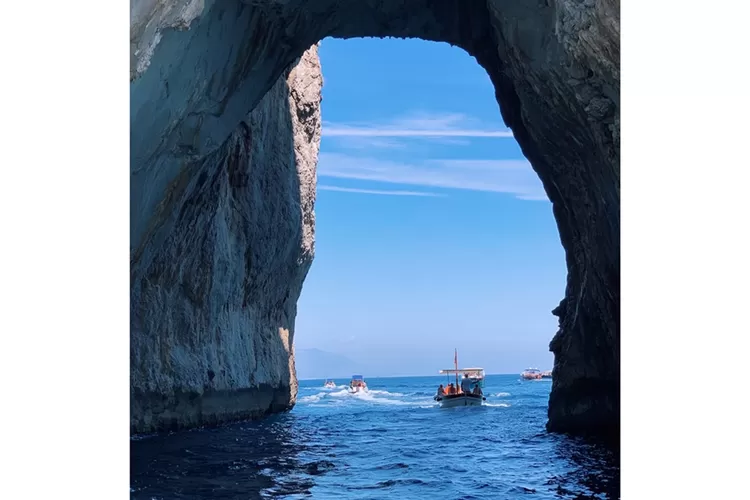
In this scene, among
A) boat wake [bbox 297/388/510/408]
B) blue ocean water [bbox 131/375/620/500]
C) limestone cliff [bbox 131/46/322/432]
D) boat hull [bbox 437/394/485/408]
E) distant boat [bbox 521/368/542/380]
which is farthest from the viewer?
distant boat [bbox 521/368/542/380]

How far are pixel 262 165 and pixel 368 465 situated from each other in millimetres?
15688

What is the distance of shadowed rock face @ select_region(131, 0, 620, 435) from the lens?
43.4 ft

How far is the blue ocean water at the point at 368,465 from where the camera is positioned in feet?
40.6

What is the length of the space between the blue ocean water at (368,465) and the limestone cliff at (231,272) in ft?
5.61

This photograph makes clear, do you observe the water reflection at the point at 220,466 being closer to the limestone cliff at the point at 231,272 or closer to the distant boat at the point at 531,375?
the limestone cliff at the point at 231,272

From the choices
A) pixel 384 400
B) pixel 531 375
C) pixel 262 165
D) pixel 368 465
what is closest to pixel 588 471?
pixel 368 465

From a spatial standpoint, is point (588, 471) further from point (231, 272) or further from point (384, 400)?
point (384, 400)

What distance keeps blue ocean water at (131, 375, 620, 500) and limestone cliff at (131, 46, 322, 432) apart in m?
1.71

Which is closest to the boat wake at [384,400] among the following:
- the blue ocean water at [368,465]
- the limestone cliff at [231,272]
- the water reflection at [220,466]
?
the limestone cliff at [231,272]

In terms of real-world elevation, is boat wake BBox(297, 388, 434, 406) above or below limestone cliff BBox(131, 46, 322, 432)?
below

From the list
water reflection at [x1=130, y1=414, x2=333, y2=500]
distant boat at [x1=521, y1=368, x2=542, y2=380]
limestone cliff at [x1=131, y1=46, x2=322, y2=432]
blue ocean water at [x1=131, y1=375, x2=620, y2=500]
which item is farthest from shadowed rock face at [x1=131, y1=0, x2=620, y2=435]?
distant boat at [x1=521, y1=368, x2=542, y2=380]

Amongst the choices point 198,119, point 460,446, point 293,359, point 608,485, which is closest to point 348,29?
point 198,119

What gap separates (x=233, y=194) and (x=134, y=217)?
1214 centimetres

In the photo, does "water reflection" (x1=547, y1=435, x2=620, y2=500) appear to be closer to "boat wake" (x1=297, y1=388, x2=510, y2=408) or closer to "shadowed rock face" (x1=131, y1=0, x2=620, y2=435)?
"shadowed rock face" (x1=131, y1=0, x2=620, y2=435)
